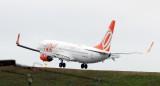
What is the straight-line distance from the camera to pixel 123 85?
1816 inches

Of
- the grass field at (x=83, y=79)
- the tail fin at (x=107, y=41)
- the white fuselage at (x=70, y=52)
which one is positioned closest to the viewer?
the grass field at (x=83, y=79)

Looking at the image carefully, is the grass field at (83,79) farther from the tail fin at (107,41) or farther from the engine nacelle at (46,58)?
the engine nacelle at (46,58)

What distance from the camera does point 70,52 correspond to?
6606cm

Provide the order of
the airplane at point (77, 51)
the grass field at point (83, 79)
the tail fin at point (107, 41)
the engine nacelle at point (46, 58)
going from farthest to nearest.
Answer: the engine nacelle at point (46, 58)
the tail fin at point (107, 41)
the airplane at point (77, 51)
the grass field at point (83, 79)

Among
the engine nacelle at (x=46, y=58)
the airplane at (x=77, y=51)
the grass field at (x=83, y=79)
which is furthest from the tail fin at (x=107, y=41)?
the engine nacelle at (x=46, y=58)

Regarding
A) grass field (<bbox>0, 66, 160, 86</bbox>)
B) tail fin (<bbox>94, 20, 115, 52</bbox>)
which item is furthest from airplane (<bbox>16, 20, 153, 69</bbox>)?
grass field (<bbox>0, 66, 160, 86</bbox>)

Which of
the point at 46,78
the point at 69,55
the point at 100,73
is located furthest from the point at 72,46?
the point at 46,78

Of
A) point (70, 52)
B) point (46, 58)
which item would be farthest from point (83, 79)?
point (46, 58)

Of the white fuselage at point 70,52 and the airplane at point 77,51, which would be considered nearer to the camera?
the airplane at point 77,51

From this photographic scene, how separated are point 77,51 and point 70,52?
2.27 meters

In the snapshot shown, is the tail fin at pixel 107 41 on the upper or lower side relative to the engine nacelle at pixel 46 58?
upper

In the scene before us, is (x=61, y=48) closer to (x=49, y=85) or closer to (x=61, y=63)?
(x=61, y=63)

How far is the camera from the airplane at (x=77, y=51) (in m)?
61.1

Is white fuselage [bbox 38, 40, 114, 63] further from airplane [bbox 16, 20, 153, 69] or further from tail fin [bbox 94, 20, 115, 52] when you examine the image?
tail fin [bbox 94, 20, 115, 52]
